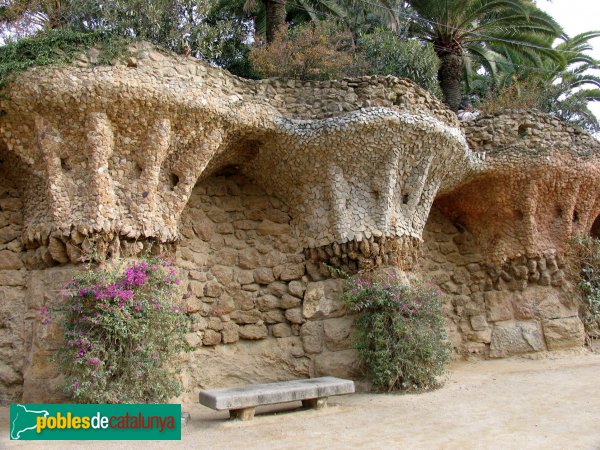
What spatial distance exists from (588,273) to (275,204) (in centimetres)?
572

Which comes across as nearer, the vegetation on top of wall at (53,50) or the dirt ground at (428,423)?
the dirt ground at (428,423)

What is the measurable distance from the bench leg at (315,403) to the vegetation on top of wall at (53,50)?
433 centimetres

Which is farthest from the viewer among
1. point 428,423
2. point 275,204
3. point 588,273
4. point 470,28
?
point 470,28

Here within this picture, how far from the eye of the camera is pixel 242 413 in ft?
17.8

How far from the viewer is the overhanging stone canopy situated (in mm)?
6068

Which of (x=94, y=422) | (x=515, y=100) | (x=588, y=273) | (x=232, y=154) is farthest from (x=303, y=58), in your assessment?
(x=588, y=273)

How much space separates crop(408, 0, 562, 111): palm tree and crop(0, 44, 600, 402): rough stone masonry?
2509 millimetres

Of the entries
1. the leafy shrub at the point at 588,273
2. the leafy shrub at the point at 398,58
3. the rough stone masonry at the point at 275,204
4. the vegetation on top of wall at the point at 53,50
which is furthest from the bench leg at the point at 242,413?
the leafy shrub at the point at 588,273

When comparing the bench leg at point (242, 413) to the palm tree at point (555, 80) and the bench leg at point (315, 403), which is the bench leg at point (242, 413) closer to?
the bench leg at point (315, 403)

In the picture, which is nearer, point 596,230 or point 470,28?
point 470,28

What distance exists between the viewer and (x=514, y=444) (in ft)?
14.6

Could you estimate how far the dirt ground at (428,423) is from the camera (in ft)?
15.1

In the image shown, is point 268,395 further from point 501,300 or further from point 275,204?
point 501,300

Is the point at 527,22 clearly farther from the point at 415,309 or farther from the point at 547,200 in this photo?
the point at 415,309
